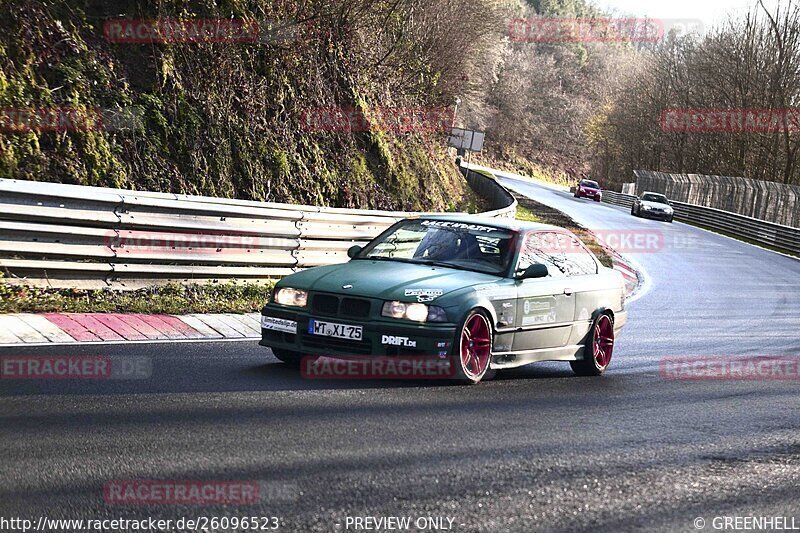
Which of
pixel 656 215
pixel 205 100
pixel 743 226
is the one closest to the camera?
pixel 205 100

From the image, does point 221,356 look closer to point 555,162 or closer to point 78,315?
point 78,315

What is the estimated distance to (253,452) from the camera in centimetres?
533

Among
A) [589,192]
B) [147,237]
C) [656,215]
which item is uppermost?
[147,237]

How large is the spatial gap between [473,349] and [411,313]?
693mm

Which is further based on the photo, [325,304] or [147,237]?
[147,237]

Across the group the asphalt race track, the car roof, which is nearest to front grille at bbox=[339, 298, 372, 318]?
the asphalt race track

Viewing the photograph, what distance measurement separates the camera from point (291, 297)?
8156 mm

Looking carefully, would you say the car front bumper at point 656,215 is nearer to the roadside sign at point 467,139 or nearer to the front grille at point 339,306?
the roadside sign at point 467,139

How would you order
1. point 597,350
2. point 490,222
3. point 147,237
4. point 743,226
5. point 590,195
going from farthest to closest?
point 590,195 < point 743,226 < point 147,237 < point 597,350 < point 490,222

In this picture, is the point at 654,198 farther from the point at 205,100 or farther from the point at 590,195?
the point at 205,100

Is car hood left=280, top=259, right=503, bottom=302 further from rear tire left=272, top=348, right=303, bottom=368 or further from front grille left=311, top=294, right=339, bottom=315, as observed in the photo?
rear tire left=272, top=348, right=303, bottom=368

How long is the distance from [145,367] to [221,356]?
3.39 ft

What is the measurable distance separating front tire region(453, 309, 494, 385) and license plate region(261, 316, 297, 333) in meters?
1.28

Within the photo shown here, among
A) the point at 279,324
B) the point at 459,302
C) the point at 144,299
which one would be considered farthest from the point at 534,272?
the point at 144,299
